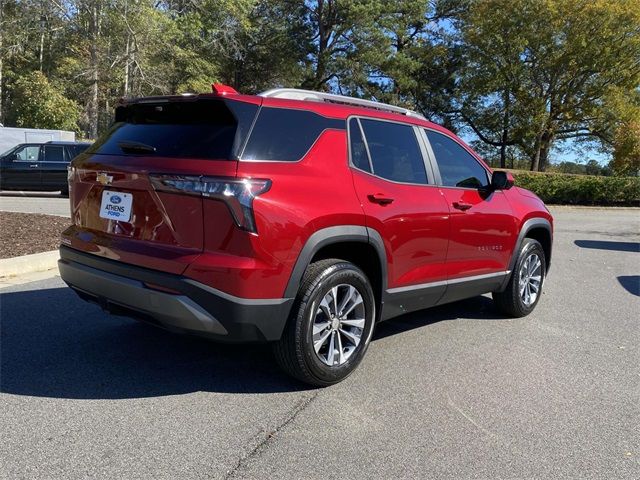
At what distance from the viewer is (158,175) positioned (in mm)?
3307

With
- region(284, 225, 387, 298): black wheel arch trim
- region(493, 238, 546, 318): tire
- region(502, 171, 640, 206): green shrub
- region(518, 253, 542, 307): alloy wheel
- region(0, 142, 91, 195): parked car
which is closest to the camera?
region(284, 225, 387, 298): black wheel arch trim

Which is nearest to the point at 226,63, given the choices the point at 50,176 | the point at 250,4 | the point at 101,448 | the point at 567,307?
the point at 250,4

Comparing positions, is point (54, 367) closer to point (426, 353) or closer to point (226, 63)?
point (426, 353)

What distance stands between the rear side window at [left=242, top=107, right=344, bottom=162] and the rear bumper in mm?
A: 843

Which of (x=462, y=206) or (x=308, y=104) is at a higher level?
(x=308, y=104)

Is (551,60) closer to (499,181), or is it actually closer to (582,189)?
(582,189)

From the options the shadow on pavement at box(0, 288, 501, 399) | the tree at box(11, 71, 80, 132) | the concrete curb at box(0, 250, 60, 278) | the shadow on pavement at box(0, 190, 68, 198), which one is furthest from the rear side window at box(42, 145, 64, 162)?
the shadow on pavement at box(0, 288, 501, 399)

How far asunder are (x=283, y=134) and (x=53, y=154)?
16129mm

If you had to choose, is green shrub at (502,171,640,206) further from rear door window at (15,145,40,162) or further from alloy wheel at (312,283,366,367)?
alloy wheel at (312,283,366,367)

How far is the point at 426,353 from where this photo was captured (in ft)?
14.9

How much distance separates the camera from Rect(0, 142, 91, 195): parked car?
17.0 meters

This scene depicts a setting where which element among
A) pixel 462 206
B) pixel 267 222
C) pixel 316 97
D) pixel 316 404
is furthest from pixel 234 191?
pixel 462 206

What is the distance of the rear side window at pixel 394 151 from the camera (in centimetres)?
409

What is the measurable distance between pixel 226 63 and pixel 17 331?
3798 centimetres
